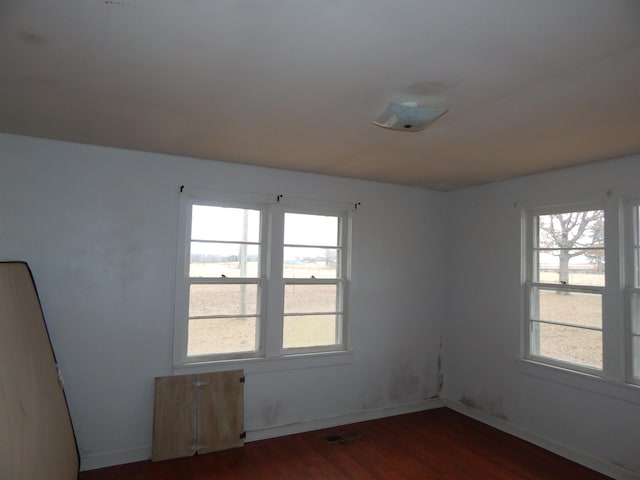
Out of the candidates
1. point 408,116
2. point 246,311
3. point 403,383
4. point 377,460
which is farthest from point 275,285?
point 408,116

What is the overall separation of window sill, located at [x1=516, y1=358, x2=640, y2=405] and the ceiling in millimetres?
1819

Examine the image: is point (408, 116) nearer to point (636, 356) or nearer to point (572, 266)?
point (572, 266)

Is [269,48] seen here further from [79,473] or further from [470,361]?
[470,361]

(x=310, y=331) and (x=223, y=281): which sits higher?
(x=223, y=281)

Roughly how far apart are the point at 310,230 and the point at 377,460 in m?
2.17

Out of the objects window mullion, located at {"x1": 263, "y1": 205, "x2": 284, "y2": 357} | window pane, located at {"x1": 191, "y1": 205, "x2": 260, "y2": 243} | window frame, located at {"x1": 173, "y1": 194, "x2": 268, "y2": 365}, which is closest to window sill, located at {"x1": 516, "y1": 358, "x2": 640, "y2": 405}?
window mullion, located at {"x1": 263, "y1": 205, "x2": 284, "y2": 357}

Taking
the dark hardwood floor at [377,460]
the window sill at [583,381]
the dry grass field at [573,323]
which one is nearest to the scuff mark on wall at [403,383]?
the dark hardwood floor at [377,460]

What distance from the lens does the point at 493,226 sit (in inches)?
171

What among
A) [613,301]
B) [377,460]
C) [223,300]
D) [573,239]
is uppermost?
[573,239]

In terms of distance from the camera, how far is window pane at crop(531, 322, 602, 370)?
11.4 feet

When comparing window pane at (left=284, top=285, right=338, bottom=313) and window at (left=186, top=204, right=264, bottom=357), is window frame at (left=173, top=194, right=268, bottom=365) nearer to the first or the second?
window at (left=186, top=204, right=264, bottom=357)

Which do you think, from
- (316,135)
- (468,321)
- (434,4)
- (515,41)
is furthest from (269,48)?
(468,321)

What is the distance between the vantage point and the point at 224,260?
3.82m

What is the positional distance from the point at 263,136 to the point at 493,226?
2.73 meters
